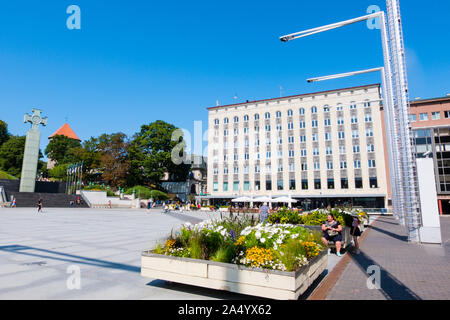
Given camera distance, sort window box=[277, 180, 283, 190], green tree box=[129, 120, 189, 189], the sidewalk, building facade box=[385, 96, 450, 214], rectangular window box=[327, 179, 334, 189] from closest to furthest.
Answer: the sidewalk, building facade box=[385, 96, 450, 214], rectangular window box=[327, 179, 334, 189], window box=[277, 180, 283, 190], green tree box=[129, 120, 189, 189]

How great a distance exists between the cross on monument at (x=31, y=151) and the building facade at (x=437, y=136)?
5952 cm

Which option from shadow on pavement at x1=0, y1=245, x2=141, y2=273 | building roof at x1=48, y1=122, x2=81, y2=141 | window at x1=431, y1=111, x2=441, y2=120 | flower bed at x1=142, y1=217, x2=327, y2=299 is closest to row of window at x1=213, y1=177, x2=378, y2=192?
window at x1=431, y1=111, x2=441, y2=120

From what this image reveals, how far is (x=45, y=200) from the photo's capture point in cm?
4256

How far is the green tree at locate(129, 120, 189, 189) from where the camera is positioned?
59.6 metres

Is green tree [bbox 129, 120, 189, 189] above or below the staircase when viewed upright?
above

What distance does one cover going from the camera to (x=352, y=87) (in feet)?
170

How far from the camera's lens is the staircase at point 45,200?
39.9 meters

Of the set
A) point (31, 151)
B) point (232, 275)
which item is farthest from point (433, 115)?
point (31, 151)

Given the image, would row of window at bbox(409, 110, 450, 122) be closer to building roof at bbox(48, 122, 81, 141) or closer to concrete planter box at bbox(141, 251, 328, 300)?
concrete planter box at bbox(141, 251, 328, 300)

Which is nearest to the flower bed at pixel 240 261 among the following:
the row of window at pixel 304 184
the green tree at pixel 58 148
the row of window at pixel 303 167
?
the row of window at pixel 304 184

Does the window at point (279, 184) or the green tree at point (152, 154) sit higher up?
the green tree at point (152, 154)

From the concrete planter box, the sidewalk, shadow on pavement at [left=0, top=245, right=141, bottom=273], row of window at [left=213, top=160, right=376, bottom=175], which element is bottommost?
the sidewalk

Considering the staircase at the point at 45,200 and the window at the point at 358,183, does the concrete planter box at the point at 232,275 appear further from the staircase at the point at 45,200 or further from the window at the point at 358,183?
the window at the point at 358,183

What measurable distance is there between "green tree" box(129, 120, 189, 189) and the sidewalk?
5414 centimetres
